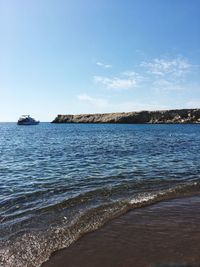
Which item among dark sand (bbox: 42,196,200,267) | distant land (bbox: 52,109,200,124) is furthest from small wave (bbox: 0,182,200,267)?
distant land (bbox: 52,109,200,124)

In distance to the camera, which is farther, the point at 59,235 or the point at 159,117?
the point at 159,117

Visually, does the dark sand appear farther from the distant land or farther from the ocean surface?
the distant land

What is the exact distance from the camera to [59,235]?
9594 millimetres

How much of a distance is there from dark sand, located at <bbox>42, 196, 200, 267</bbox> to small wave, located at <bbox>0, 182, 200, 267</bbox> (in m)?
0.32

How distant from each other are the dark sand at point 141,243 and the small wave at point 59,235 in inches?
12.6

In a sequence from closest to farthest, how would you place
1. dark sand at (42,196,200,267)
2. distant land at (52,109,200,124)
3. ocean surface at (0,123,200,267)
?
dark sand at (42,196,200,267) < ocean surface at (0,123,200,267) < distant land at (52,109,200,124)

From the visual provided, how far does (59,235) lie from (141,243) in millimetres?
2394

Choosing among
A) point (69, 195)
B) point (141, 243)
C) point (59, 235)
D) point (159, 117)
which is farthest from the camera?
point (159, 117)

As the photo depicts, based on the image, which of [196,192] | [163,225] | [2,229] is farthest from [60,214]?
[196,192]

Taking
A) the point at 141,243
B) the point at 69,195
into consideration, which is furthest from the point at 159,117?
the point at 141,243

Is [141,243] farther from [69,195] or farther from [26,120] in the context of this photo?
[26,120]

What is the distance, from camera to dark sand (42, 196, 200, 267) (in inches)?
300

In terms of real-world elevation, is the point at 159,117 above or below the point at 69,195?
above

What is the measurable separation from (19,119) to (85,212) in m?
171
